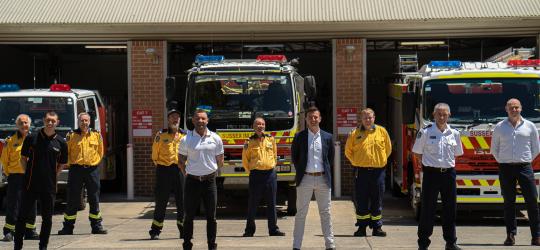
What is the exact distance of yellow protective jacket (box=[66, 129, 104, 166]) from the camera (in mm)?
14070

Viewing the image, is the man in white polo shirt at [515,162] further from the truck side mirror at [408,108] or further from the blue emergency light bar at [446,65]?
the blue emergency light bar at [446,65]

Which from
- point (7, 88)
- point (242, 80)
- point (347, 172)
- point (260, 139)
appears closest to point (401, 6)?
point (347, 172)

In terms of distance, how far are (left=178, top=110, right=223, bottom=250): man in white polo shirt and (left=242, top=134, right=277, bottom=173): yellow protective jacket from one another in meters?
2.63

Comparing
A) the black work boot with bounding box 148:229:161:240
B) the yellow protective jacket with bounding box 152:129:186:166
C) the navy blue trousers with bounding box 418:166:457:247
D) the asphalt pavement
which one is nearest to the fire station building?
the asphalt pavement

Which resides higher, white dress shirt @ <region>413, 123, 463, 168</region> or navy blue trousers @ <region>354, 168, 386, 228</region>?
white dress shirt @ <region>413, 123, 463, 168</region>

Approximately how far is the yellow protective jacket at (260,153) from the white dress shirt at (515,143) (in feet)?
10.9

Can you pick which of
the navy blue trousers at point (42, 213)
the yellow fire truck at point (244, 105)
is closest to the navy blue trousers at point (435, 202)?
the navy blue trousers at point (42, 213)

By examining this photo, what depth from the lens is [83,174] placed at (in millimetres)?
14141

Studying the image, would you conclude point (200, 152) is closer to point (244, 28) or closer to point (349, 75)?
point (244, 28)

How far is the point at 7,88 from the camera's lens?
17828 mm

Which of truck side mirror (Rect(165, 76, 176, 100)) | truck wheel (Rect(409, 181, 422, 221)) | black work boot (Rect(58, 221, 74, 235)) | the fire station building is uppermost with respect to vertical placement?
the fire station building

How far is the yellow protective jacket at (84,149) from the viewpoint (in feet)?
46.2

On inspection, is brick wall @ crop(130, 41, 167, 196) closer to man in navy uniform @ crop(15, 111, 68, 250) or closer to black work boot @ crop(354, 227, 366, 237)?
black work boot @ crop(354, 227, 366, 237)

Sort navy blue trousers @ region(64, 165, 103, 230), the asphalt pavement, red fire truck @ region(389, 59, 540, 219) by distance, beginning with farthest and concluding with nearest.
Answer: red fire truck @ region(389, 59, 540, 219) < navy blue trousers @ region(64, 165, 103, 230) < the asphalt pavement
